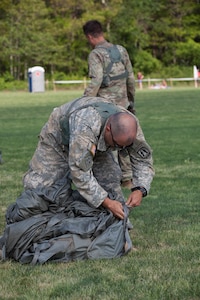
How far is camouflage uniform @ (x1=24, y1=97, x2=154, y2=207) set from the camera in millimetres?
5234

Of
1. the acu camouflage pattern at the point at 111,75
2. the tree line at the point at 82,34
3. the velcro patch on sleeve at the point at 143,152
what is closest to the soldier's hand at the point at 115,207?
the velcro patch on sleeve at the point at 143,152

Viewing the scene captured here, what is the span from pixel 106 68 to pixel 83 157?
3507 mm

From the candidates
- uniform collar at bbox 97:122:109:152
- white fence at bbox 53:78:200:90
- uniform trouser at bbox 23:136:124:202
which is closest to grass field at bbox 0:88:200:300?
uniform trouser at bbox 23:136:124:202

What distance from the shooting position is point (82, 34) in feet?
226

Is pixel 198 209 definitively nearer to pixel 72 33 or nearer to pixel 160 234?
pixel 160 234

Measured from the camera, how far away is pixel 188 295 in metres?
4.36

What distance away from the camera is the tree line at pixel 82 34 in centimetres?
6675

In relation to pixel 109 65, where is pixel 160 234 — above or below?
below

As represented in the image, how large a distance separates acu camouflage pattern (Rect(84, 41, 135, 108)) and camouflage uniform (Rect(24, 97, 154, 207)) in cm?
262

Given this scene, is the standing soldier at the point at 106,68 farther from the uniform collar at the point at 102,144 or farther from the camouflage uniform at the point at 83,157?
the uniform collar at the point at 102,144

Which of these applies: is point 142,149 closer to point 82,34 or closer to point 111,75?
point 111,75

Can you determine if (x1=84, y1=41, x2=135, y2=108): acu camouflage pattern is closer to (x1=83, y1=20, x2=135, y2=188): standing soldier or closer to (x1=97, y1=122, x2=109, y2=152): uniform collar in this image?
(x1=83, y1=20, x2=135, y2=188): standing soldier

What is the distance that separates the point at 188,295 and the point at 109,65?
4625mm

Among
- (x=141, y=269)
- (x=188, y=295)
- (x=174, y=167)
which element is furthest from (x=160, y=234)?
(x=174, y=167)
